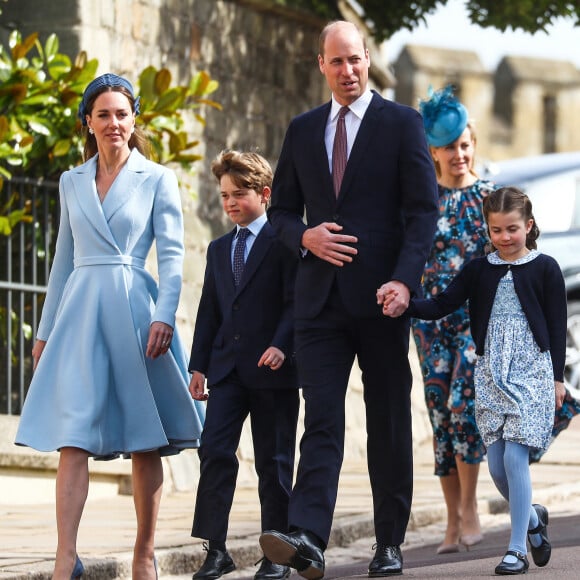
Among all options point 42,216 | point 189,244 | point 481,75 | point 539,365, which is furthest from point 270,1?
point 481,75

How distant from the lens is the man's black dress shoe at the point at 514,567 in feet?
19.6

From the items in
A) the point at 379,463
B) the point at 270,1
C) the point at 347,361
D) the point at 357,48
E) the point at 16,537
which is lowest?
the point at 16,537

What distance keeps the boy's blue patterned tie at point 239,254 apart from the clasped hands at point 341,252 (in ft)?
1.93

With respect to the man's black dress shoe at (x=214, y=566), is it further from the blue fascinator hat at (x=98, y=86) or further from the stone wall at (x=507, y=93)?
the stone wall at (x=507, y=93)

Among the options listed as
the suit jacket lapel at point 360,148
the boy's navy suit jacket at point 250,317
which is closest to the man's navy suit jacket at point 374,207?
the suit jacket lapel at point 360,148

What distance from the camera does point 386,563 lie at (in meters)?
6.06

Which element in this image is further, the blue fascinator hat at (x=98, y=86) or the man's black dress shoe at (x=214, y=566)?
the blue fascinator hat at (x=98, y=86)

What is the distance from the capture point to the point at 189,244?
11.5 meters

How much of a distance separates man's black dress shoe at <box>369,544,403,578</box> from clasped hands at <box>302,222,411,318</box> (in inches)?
34.2

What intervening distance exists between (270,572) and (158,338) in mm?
975

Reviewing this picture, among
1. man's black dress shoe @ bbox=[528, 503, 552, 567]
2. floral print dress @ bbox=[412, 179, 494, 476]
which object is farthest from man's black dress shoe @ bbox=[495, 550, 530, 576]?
floral print dress @ bbox=[412, 179, 494, 476]

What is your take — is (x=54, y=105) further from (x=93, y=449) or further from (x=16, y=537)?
(x=93, y=449)

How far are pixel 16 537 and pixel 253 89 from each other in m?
6.13

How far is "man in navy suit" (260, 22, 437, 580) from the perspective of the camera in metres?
5.93
